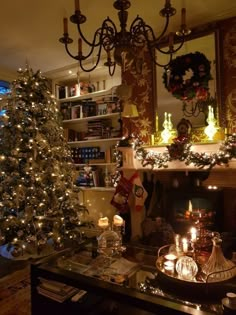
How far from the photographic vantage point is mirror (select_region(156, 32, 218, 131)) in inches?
115

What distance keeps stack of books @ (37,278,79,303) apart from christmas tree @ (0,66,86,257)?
48.8 inches

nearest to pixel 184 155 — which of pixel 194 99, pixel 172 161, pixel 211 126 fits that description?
pixel 172 161

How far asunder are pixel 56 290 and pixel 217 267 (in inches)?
43.4

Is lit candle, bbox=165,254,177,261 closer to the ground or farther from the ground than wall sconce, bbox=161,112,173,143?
closer to the ground

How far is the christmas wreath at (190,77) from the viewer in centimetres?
290

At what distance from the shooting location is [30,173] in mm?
3029

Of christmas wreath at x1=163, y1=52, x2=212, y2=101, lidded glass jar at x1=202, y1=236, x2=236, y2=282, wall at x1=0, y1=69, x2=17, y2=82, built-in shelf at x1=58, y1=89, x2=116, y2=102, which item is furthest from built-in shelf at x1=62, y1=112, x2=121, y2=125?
lidded glass jar at x1=202, y1=236, x2=236, y2=282

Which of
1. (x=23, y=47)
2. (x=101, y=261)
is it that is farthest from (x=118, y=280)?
(x=23, y=47)

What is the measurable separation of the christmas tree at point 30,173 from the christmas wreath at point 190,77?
1.59m

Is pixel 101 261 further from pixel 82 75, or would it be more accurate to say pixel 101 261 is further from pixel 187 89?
pixel 82 75

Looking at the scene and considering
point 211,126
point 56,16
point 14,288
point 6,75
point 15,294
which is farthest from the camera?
point 6,75

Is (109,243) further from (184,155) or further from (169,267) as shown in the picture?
(184,155)

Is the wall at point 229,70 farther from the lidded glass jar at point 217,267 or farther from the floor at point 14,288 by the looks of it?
the floor at point 14,288

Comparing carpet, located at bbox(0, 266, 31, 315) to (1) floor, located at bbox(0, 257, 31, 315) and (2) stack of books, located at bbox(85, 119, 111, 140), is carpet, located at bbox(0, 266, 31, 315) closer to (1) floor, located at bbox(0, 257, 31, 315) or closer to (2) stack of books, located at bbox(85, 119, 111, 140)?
(1) floor, located at bbox(0, 257, 31, 315)
